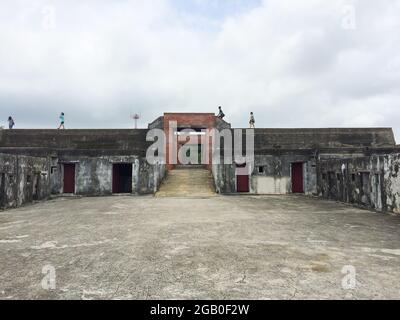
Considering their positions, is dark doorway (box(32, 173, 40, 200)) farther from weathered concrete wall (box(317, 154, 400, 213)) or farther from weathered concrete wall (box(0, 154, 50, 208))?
weathered concrete wall (box(317, 154, 400, 213))

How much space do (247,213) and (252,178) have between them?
29.1 feet

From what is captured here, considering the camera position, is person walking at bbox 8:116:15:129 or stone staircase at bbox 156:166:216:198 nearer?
stone staircase at bbox 156:166:216:198

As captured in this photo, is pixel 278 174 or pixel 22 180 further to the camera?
pixel 278 174

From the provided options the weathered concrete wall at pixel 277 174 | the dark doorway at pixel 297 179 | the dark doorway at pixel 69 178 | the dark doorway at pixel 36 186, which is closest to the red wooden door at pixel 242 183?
the weathered concrete wall at pixel 277 174

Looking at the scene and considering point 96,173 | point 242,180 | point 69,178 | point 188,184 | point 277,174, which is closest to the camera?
point 96,173

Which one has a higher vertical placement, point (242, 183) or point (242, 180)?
point (242, 180)

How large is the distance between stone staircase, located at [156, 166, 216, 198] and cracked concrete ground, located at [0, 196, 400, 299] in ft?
27.4

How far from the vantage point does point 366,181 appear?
13.5 meters

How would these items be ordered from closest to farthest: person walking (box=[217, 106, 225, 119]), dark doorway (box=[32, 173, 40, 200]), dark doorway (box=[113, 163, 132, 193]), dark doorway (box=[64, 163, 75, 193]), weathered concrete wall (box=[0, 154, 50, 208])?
weathered concrete wall (box=[0, 154, 50, 208])
dark doorway (box=[32, 173, 40, 200])
dark doorway (box=[64, 163, 75, 193])
dark doorway (box=[113, 163, 132, 193])
person walking (box=[217, 106, 225, 119])

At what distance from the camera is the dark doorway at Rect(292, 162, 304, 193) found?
67.1ft

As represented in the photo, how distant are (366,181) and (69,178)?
54.0ft

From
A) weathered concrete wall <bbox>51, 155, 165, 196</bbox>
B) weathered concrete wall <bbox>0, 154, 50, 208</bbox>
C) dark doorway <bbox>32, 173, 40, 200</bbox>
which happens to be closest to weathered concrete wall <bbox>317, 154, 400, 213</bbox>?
weathered concrete wall <bbox>51, 155, 165, 196</bbox>

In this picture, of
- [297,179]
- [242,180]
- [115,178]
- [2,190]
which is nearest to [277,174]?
[297,179]

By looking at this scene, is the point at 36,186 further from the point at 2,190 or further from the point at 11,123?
the point at 11,123
